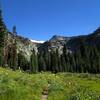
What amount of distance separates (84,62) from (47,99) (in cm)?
13249

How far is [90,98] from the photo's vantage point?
22.0m

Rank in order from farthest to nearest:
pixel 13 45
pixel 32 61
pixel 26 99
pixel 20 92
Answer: pixel 32 61 < pixel 13 45 < pixel 20 92 < pixel 26 99

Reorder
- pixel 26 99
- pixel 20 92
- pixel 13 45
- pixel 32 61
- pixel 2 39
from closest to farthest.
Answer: pixel 26 99, pixel 20 92, pixel 2 39, pixel 13 45, pixel 32 61

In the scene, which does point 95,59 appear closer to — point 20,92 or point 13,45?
point 13,45

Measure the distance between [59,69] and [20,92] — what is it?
419 ft

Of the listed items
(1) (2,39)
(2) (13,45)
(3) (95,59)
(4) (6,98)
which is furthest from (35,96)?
(3) (95,59)

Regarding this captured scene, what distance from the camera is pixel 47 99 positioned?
22.9 m

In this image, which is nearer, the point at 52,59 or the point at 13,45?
the point at 13,45

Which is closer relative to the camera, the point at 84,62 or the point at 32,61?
the point at 32,61

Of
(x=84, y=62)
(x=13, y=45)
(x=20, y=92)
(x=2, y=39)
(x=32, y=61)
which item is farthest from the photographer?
(x=84, y=62)

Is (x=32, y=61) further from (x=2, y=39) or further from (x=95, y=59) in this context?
(x=2, y=39)

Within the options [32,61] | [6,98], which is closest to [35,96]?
[6,98]

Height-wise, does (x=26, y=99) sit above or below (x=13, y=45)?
below

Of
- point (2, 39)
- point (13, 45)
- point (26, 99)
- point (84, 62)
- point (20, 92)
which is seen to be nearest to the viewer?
point (26, 99)
